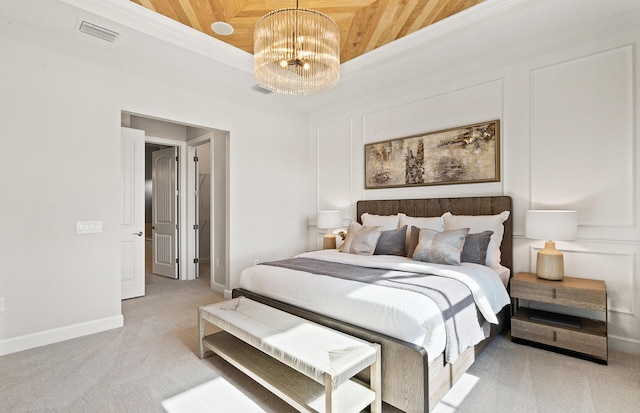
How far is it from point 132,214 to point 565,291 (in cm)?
502

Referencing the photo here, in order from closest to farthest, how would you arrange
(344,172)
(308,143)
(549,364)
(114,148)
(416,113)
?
(549,364)
(114,148)
(416,113)
(344,172)
(308,143)

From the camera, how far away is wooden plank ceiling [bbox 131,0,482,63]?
2695 millimetres

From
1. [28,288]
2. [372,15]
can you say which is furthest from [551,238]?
[28,288]

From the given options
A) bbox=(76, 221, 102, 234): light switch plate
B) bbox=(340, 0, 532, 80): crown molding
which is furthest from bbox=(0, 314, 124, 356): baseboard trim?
bbox=(340, 0, 532, 80): crown molding

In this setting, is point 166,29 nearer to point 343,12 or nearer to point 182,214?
point 343,12

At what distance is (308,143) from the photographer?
214 inches

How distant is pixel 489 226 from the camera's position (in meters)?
3.18

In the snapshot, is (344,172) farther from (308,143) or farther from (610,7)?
(610,7)

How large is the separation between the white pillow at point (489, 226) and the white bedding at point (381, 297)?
293 mm

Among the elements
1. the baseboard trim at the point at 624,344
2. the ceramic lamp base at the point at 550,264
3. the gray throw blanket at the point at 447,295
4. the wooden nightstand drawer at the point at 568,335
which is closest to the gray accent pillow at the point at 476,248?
the ceramic lamp base at the point at 550,264

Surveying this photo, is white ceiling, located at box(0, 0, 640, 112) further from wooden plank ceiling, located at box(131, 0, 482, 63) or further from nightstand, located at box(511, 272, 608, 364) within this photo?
nightstand, located at box(511, 272, 608, 364)

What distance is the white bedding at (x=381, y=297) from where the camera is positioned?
5.98 ft

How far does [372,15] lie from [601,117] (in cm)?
224

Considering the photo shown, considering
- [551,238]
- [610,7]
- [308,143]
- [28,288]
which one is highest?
[610,7]
